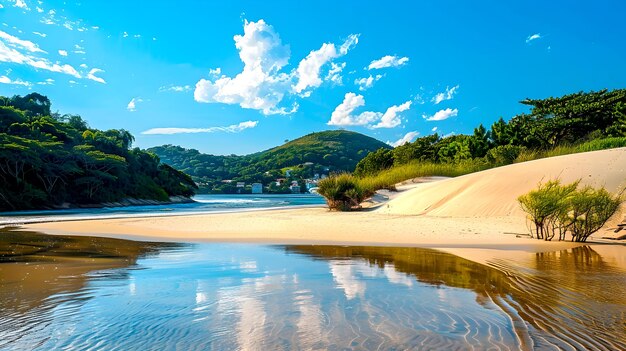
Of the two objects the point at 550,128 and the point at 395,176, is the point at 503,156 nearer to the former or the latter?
the point at 395,176

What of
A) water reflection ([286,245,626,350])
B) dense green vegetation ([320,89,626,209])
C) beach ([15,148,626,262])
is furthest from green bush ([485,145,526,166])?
water reflection ([286,245,626,350])

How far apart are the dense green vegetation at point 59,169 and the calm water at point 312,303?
38409 millimetres

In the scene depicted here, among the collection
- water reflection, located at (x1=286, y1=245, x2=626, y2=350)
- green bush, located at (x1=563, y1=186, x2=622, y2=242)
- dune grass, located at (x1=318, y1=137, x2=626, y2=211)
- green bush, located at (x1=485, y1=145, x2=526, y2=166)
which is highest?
green bush, located at (x1=485, y1=145, x2=526, y2=166)

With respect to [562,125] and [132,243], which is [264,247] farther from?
[562,125]

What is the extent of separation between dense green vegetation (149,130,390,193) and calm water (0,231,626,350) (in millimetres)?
115395

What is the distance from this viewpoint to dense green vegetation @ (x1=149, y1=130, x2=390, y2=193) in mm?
137625

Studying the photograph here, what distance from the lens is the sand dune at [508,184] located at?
1413cm

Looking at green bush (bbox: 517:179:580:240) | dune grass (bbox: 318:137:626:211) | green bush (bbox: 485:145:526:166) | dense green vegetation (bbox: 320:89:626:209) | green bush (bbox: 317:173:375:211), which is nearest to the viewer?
green bush (bbox: 517:179:580:240)

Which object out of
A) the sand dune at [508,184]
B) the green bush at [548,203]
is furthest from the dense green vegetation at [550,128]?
the green bush at [548,203]

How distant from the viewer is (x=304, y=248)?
8625 millimetres

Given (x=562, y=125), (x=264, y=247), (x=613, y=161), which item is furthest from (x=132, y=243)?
(x=562, y=125)

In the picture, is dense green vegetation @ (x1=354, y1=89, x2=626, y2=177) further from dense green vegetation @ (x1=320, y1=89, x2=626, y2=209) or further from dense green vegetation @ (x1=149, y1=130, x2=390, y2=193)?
dense green vegetation @ (x1=149, y1=130, x2=390, y2=193)

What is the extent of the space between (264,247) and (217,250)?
1.03 metres

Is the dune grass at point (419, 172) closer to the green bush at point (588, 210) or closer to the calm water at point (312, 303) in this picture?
the green bush at point (588, 210)
